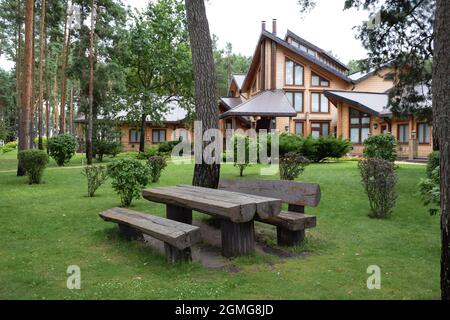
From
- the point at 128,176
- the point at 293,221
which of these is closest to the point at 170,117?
the point at 128,176

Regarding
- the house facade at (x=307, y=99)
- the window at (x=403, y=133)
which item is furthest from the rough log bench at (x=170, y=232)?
the window at (x=403, y=133)

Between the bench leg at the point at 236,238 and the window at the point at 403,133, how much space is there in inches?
890

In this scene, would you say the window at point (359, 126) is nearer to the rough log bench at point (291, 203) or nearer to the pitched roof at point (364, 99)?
the pitched roof at point (364, 99)

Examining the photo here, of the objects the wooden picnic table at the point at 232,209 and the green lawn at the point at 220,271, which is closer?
the green lawn at the point at 220,271

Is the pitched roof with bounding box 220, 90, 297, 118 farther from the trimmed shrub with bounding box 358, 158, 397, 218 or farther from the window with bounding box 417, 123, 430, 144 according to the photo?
the trimmed shrub with bounding box 358, 158, 397, 218

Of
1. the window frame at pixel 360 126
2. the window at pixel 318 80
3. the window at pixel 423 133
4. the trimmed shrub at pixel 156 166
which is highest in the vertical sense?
the window at pixel 318 80

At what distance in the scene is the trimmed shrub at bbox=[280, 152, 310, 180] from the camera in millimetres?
11320

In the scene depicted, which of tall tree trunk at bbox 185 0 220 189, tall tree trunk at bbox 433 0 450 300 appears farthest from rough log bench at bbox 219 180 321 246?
tall tree trunk at bbox 433 0 450 300

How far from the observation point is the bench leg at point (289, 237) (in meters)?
6.04

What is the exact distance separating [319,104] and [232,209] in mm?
29415

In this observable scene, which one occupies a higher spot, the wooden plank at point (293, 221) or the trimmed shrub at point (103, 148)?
the trimmed shrub at point (103, 148)

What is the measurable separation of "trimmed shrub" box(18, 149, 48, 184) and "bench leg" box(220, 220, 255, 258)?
977 centimetres

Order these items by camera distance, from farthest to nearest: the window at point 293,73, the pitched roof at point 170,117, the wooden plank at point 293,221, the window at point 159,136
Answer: the window at point 159,136, the window at point 293,73, the pitched roof at point 170,117, the wooden plank at point 293,221
